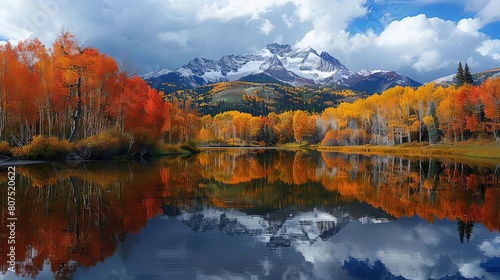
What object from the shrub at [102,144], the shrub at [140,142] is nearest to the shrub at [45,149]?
the shrub at [102,144]

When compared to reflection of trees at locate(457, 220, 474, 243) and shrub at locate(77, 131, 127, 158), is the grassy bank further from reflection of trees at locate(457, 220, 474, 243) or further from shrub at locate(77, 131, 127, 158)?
shrub at locate(77, 131, 127, 158)

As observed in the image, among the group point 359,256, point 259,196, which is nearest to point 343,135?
point 259,196

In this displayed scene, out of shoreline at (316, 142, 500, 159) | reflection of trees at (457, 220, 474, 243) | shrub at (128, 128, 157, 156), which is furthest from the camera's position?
shoreline at (316, 142, 500, 159)

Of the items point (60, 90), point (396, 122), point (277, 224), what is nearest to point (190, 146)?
point (60, 90)

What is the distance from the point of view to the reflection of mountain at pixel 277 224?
1301 centimetres

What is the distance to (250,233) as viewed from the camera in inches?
526

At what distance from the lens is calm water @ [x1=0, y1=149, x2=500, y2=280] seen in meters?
9.93

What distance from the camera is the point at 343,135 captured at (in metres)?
120

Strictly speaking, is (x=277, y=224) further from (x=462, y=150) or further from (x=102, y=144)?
(x=462, y=150)

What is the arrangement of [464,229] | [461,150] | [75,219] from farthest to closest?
[461,150] < [75,219] < [464,229]

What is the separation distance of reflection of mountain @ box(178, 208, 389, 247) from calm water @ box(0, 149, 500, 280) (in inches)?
1.6

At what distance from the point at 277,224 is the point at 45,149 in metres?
32.6

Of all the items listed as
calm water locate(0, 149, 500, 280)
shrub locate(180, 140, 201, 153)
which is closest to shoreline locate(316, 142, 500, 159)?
shrub locate(180, 140, 201, 153)

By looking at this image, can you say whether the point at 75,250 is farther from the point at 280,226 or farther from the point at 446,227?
the point at 446,227
